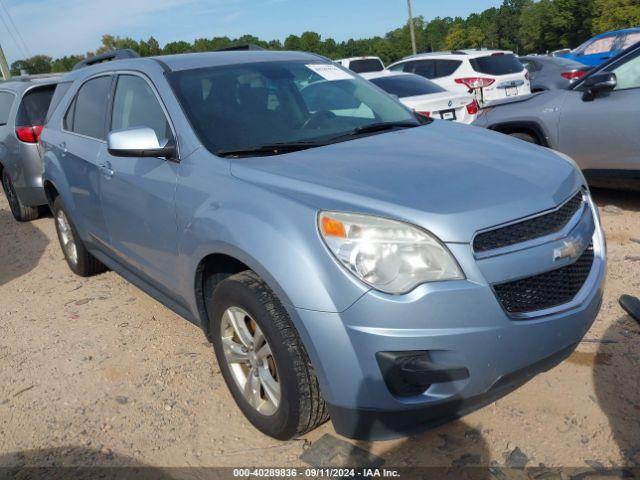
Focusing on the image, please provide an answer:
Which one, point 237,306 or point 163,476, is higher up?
point 237,306

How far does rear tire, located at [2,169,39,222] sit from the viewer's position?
746cm

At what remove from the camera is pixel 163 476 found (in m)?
2.59

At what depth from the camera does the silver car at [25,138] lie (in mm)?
6852

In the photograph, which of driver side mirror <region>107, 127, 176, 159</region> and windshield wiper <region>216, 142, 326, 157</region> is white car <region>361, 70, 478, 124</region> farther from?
driver side mirror <region>107, 127, 176, 159</region>

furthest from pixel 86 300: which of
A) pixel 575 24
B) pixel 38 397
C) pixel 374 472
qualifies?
pixel 575 24

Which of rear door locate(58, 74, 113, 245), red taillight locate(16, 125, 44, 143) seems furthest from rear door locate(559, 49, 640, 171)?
red taillight locate(16, 125, 44, 143)

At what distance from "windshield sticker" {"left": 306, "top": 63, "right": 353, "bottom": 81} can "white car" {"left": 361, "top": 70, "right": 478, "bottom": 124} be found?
12.9ft

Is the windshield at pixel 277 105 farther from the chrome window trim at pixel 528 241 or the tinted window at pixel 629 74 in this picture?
the tinted window at pixel 629 74

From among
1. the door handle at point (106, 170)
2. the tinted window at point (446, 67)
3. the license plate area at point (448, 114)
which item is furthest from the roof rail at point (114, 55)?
the tinted window at point (446, 67)

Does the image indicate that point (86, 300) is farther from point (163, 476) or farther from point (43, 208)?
point (43, 208)

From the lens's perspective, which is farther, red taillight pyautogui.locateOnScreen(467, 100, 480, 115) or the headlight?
red taillight pyautogui.locateOnScreen(467, 100, 480, 115)

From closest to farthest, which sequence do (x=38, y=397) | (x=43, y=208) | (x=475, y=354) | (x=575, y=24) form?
(x=475, y=354) < (x=38, y=397) < (x=43, y=208) < (x=575, y=24)

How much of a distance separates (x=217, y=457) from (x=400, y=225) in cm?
137

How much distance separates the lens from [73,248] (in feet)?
16.9
